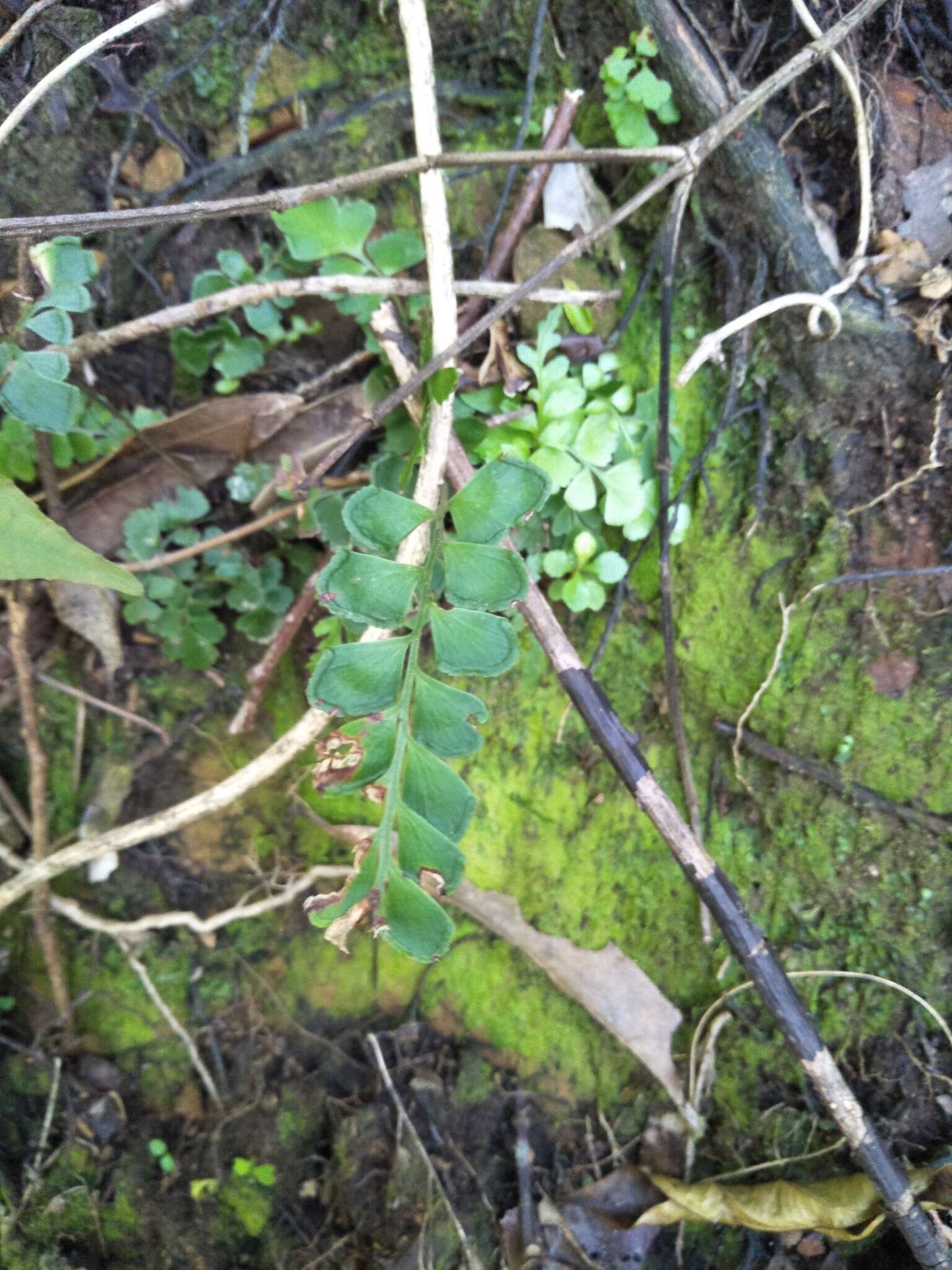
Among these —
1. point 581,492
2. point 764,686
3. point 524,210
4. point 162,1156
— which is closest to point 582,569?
point 581,492

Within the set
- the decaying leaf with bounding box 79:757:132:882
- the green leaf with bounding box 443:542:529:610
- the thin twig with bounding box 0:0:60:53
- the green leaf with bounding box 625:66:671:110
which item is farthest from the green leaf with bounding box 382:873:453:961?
the thin twig with bounding box 0:0:60:53

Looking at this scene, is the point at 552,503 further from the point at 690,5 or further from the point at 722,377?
the point at 690,5

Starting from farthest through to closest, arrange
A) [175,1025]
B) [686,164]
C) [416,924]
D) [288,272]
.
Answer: [175,1025] → [288,272] → [686,164] → [416,924]

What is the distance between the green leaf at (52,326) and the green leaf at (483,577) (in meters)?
0.83

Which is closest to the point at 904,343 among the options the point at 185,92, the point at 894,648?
the point at 894,648

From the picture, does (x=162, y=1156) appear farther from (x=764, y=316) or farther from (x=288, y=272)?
(x=764, y=316)

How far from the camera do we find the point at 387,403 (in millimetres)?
1463

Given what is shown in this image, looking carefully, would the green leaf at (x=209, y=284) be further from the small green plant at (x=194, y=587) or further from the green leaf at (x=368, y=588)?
the green leaf at (x=368, y=588)

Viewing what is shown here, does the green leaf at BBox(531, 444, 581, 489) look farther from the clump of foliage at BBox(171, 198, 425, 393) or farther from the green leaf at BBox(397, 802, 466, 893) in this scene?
the green leaf at BBox(397, 802, 466, 893)

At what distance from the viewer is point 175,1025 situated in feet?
7.01

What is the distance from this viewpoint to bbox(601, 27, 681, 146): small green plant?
62.6 inches

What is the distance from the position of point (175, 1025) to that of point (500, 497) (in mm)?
1759

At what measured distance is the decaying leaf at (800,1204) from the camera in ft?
4.92

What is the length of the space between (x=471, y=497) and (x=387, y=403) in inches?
10.9
